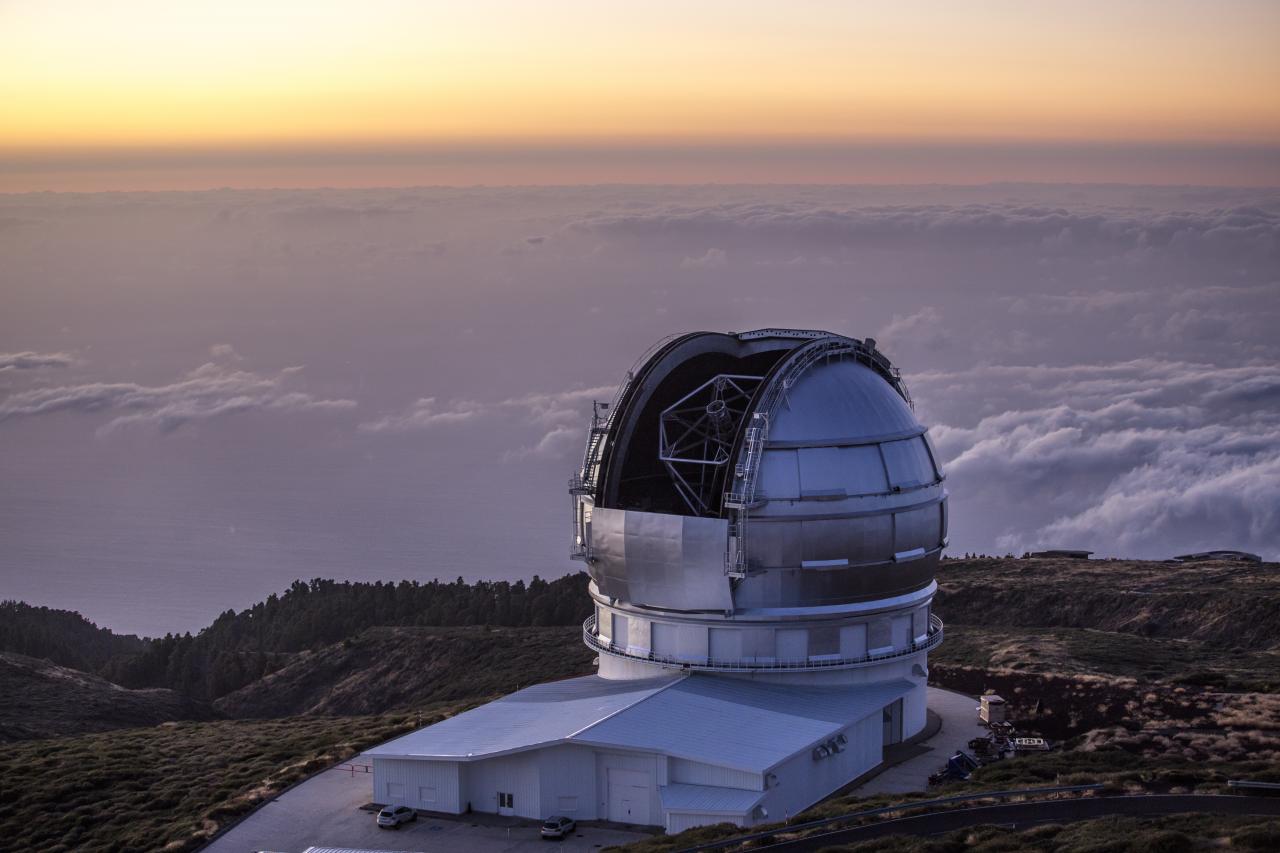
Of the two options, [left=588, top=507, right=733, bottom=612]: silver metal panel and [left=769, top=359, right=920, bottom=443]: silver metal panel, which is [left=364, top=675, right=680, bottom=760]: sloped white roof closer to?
[left=588, top=507, right=733, bottom=612]: silver metal panel

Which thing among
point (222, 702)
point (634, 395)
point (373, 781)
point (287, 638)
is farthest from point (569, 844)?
point (287, 638)

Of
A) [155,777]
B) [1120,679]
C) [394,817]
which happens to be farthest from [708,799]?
[1120,679]

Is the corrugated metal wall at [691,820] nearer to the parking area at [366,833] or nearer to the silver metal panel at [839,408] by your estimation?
the parking area at [366,833]

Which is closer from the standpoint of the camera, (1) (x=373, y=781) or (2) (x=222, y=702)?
(1) (x=373, y=781)

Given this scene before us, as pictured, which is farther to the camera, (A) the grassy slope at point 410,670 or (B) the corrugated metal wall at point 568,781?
(A) the grassy slope at point 410,670

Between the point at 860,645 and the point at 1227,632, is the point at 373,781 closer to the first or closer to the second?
the point at 860,645

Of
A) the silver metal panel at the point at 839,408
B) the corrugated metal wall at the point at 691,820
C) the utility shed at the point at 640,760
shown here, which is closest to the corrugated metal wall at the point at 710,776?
the utility shed at the point at 640,760
